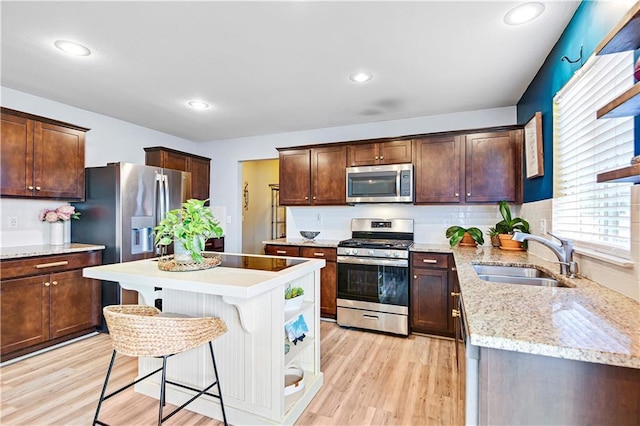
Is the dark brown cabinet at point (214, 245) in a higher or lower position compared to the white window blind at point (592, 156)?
lower

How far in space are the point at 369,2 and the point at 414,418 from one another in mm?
2467

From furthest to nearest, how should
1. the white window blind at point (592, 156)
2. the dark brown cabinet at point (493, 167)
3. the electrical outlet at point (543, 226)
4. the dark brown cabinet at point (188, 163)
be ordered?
the dark brown cabinet at point (188, 163) → the dark brown cabinet at point (493, 167) → the electrical outlet at point (543, 226) → the white window blind at point (592, 156)

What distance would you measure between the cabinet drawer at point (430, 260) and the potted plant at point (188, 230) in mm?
2118

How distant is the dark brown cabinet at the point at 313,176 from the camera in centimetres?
382

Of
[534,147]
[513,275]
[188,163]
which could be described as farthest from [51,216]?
[534,147]

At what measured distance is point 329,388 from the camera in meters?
2.21

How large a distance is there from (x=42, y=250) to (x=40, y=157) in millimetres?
893

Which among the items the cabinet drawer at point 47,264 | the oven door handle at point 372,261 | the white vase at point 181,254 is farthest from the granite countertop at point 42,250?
the oven door handle at point 372,261

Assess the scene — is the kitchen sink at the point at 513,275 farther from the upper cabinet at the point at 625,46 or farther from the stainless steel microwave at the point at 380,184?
the stainless steel microwave at the point at 380,184

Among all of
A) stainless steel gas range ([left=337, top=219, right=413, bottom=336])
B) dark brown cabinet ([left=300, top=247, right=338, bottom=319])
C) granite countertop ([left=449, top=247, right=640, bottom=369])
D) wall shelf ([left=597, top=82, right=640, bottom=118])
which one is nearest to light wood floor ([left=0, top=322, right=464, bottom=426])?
stainless steel gas range ([left=337, top=219, right=413, bottom=336])

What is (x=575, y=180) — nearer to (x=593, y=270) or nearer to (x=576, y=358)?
(x=593, y=270)

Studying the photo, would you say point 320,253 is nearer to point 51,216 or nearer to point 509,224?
point 509,224

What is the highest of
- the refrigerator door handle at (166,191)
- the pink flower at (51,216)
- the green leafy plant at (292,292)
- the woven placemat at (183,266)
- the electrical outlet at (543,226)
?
the refrigerator door handle at (166,191)

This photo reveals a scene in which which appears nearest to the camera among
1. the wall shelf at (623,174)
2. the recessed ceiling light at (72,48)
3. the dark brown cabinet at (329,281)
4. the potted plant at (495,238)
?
the wall shelf at (623,174)
